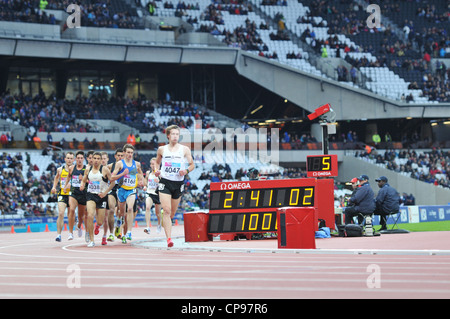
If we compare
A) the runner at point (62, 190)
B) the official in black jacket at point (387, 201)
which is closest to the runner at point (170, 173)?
the runner at point (62, 190)

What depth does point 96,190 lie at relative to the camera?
17.2m

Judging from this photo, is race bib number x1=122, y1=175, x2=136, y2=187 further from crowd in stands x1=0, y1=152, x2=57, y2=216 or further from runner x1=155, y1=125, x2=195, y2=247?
crowd in stands x1=0, y1=152, x2=57, y2=216

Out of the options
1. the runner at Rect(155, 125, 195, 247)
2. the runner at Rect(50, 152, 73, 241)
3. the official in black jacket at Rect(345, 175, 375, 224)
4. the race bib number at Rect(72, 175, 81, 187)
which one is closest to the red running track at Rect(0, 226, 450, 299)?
the runner at Rect(155, 125, 195, 247)

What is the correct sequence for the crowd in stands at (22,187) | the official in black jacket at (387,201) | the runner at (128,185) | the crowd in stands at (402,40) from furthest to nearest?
the crowd in stands at (402,40) < the crowd in stands at (22,187) < the official in black jacket at (387,201) < the runner at (128,185)

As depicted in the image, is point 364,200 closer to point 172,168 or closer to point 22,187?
point 172,168

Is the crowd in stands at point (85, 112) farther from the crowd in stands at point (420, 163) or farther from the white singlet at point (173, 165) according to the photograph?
the white singlet at point (173, 165)

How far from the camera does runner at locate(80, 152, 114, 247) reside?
17.1m

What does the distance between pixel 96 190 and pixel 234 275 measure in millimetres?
8417

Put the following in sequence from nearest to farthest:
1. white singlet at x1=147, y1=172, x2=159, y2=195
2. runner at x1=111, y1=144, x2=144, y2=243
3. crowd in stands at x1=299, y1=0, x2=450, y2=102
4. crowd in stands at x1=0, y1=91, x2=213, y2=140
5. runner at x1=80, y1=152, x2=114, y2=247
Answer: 1. runner at x1=80, y1=152, x2=114, y2=247
2. runner at x1=111, y1=144, x2=144, y2=243
3. white singlet at x1=147, y1=172, x2=159, y2=195
4. crowd in stands at x1=0, y1=91, x2=213, y2=140
5. crowd in stands at x1=299, y1=0, x2=450, y2=102

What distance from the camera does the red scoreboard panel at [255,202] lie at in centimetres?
1831

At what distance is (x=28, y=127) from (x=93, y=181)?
32.0 meters

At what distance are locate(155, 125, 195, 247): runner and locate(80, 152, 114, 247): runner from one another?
94.6 inches

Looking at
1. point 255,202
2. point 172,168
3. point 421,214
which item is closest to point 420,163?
point 421,214
